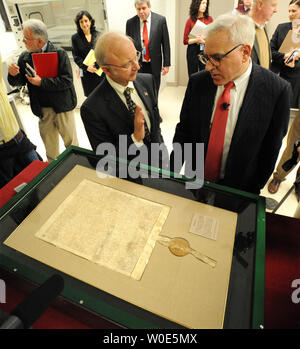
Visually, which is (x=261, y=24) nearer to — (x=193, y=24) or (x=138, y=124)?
(x=138, y=124)

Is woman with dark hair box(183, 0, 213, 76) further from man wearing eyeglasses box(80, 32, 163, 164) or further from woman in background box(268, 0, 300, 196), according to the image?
man wearing eyeglasses box(80, 32, 163, 164)

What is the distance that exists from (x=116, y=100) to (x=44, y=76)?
4.44 ft

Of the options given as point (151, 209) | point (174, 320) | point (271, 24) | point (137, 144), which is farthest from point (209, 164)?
point (271, 24)

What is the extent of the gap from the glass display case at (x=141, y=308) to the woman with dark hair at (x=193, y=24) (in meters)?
3.33

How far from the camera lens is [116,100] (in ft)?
5.38

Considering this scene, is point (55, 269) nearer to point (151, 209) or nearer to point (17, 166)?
point (151, 209)

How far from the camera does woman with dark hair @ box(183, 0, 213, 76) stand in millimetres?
3725

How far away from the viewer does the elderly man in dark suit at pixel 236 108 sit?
127 cm

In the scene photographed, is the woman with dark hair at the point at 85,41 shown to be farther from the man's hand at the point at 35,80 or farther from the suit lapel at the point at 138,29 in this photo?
the man's hand at the point at 35,80

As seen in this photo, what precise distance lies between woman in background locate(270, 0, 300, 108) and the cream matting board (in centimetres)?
306

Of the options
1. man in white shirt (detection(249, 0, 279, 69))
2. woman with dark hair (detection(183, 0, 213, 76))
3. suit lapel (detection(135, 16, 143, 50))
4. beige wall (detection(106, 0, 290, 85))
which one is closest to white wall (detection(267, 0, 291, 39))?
beige wall (detection(106, 0, 290, 85))

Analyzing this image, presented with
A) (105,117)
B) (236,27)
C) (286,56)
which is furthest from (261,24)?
(105,117)

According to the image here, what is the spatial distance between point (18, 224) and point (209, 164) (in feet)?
3.92

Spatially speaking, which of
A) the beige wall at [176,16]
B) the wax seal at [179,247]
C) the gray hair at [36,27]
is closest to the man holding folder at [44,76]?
the gray hair at [36,27]
